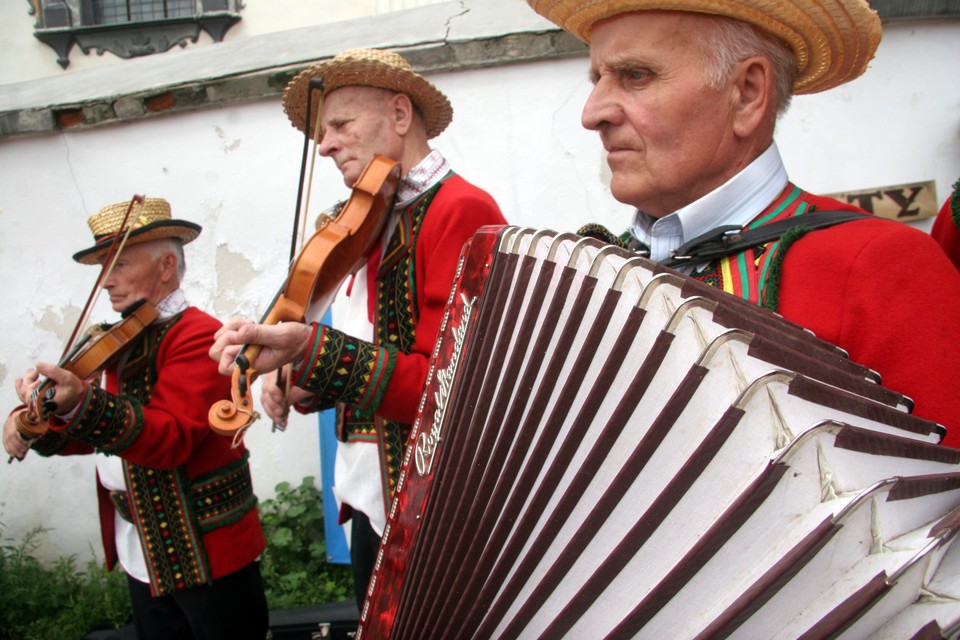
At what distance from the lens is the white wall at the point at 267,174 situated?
3680 millimetres

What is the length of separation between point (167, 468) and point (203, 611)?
46 centimetres

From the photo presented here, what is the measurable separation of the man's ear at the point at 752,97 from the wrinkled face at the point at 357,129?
1.10m

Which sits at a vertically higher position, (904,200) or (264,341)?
(904,200)

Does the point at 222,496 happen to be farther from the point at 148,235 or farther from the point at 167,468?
the point at 148,235

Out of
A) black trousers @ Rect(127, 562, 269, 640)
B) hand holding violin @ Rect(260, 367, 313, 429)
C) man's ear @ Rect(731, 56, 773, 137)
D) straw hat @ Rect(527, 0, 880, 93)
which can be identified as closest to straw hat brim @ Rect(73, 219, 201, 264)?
hand holding violin @ Rect(260, 367, 313, 429)

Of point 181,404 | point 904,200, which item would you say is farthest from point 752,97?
point 904,200

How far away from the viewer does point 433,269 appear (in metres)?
1.89

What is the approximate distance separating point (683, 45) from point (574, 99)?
8.70ft

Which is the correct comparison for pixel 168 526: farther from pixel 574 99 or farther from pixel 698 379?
pixel 574 99

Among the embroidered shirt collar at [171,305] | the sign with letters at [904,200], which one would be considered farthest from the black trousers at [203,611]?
the sign with letters at [904,200]

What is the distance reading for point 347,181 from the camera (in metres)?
2.09

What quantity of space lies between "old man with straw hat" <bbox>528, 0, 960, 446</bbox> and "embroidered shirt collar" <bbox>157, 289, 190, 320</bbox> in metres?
1.76

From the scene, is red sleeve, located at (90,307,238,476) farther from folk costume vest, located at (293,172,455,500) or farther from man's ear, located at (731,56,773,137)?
man's ear, located at (731,56,773,137)

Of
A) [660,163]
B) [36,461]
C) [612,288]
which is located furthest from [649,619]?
[36,461]
